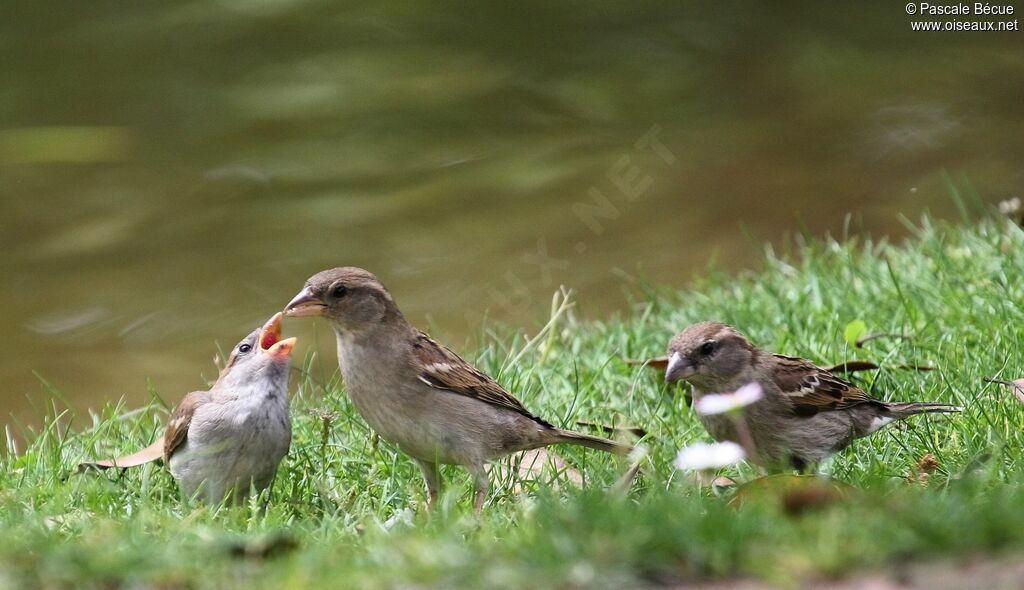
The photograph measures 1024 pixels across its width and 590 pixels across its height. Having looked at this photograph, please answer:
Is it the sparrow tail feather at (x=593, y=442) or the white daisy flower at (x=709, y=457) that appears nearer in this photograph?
the white daisy flower at (x=709, y=457)

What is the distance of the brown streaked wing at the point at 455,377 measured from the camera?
5.59 m

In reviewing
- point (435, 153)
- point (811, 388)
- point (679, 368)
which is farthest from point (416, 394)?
point (435, 153)

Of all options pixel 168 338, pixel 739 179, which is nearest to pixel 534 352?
pixel 168 338

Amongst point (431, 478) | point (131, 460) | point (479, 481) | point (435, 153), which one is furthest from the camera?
point (435, 153)

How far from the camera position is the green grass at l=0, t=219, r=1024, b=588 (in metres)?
3.53

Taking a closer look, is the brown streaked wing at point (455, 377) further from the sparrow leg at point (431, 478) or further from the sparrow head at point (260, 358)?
the sparrow head at point (260, 358)

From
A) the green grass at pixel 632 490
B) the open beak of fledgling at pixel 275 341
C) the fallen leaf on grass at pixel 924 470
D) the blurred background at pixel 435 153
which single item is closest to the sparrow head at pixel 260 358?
the open beak of fledgling at pixel 275 341

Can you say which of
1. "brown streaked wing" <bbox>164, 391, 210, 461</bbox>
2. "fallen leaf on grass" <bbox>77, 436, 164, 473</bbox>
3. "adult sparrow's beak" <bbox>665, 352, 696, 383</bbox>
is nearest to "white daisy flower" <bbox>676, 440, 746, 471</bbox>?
"adult sparrow's beak" <bbox>665, 352, 696, 383</bbox>

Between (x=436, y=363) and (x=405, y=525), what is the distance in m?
1.09

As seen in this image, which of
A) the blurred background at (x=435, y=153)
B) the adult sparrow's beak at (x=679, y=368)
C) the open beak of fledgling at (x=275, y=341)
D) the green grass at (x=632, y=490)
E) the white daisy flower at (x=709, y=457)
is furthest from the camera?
the blurred background at (x=435, y=153)

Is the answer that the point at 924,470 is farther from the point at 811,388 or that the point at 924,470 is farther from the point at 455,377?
the point at 455,377

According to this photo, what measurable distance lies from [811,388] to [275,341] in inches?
86.8

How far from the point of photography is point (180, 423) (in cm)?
553

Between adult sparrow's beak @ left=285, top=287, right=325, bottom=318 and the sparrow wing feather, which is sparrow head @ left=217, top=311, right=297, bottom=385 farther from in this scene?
the sparrow wing feather
